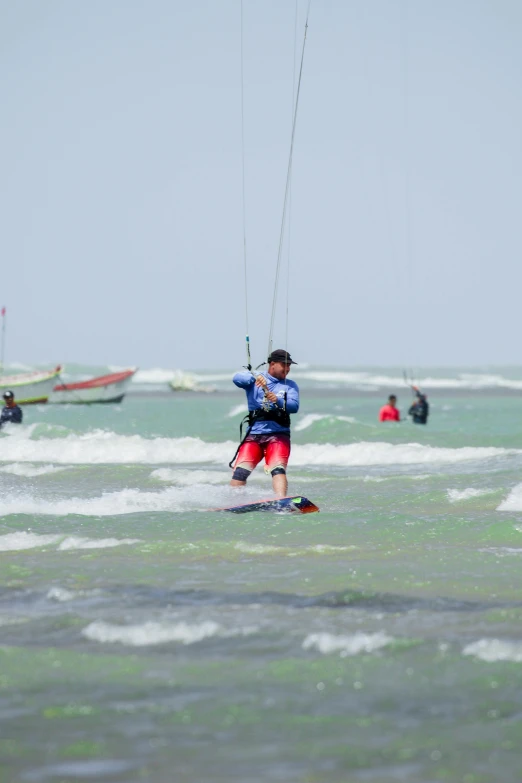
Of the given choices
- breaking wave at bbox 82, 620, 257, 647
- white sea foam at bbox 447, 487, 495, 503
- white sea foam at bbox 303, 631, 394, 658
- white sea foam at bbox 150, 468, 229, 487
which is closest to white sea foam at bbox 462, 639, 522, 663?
white sea foam at bbox 303, 631, 394, 658

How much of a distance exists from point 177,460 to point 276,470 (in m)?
13.0

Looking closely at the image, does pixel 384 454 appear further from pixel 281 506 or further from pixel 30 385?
pixel 30 385

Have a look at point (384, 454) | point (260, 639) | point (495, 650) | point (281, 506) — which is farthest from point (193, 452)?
point (495, 650)

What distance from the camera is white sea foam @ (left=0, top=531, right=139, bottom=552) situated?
991 cm

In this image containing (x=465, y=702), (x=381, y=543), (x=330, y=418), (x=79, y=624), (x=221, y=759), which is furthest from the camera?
(x=330, y=418)

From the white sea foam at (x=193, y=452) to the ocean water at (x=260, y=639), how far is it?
9.17 m

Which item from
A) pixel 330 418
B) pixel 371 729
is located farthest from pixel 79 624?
pixel 330 418

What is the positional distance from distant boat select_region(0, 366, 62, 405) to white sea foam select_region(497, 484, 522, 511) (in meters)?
48.7

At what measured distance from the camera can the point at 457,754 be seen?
457cm

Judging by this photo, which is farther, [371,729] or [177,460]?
[177,460]

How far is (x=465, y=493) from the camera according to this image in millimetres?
14117

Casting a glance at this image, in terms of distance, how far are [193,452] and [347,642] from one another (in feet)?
63.1

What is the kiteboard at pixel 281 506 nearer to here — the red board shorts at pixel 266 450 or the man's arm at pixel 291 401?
the red board shorts at pixel 266 450

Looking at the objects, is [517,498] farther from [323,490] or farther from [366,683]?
[366,683]
